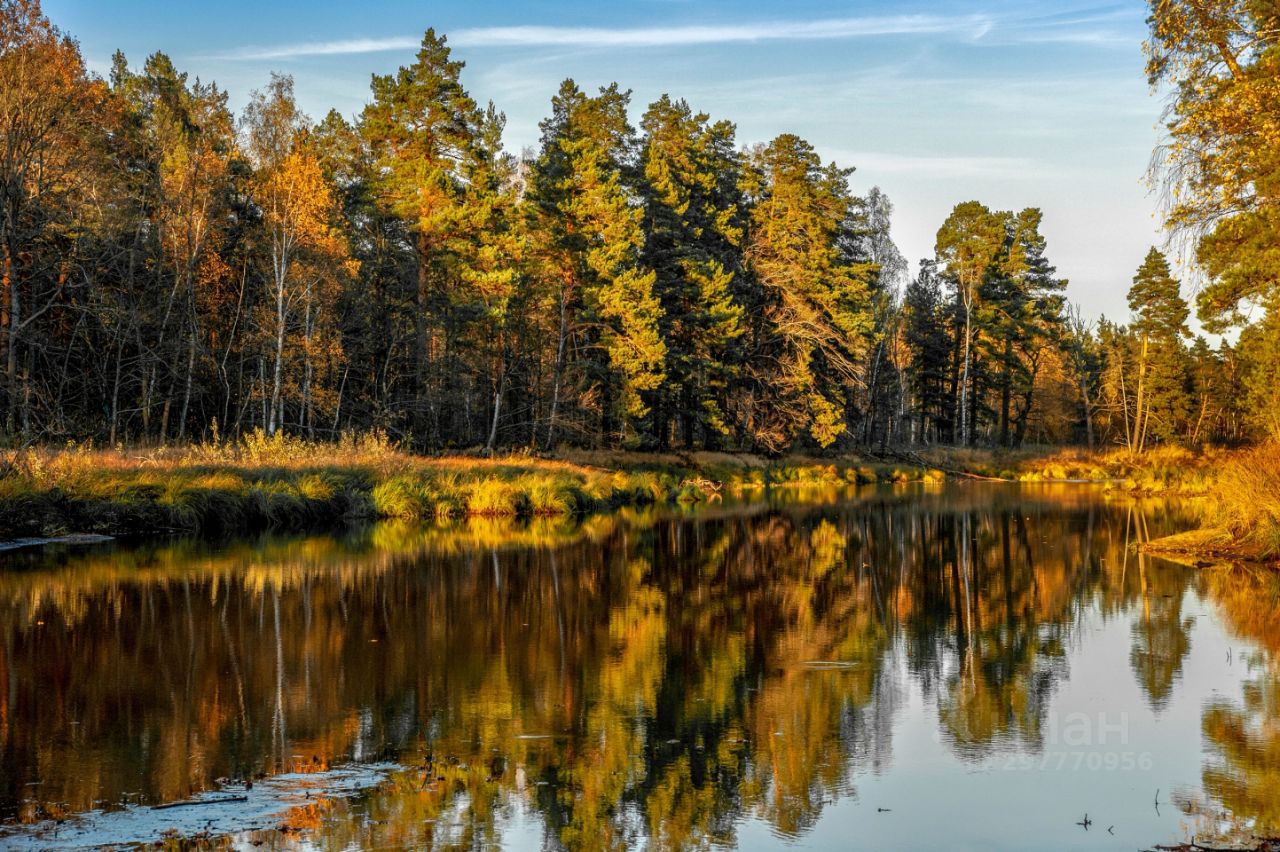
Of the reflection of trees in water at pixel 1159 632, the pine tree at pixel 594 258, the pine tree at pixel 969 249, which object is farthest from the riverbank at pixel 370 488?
the pine tree at pixel 969 249

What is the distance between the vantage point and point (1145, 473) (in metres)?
47.4

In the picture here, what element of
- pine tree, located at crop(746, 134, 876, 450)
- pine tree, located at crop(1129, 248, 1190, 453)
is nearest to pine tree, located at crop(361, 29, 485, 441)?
pine tree, located at crop(746, 134, 876, 450)

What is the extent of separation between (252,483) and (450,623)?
1486 centimetres

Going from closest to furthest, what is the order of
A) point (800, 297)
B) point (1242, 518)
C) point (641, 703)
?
point (641, 703), point (1242, 518), point (800, 297)

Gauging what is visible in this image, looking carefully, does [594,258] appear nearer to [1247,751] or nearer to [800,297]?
[800,297]

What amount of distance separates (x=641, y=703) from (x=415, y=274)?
3796 centimetres

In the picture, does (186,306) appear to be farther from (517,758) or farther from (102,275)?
(517,758)

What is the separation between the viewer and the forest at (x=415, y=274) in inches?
1422

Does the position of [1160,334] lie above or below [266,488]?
above

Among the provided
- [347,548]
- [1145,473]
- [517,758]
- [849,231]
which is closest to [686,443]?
[849,231]

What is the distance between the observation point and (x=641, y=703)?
31.5 feet

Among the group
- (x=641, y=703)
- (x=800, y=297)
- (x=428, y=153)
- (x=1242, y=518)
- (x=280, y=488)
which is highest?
(x=428, y=153)

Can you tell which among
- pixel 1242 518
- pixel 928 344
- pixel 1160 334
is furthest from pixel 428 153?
pixel 1160 334

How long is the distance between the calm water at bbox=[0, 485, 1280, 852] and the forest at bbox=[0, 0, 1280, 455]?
1269cm
